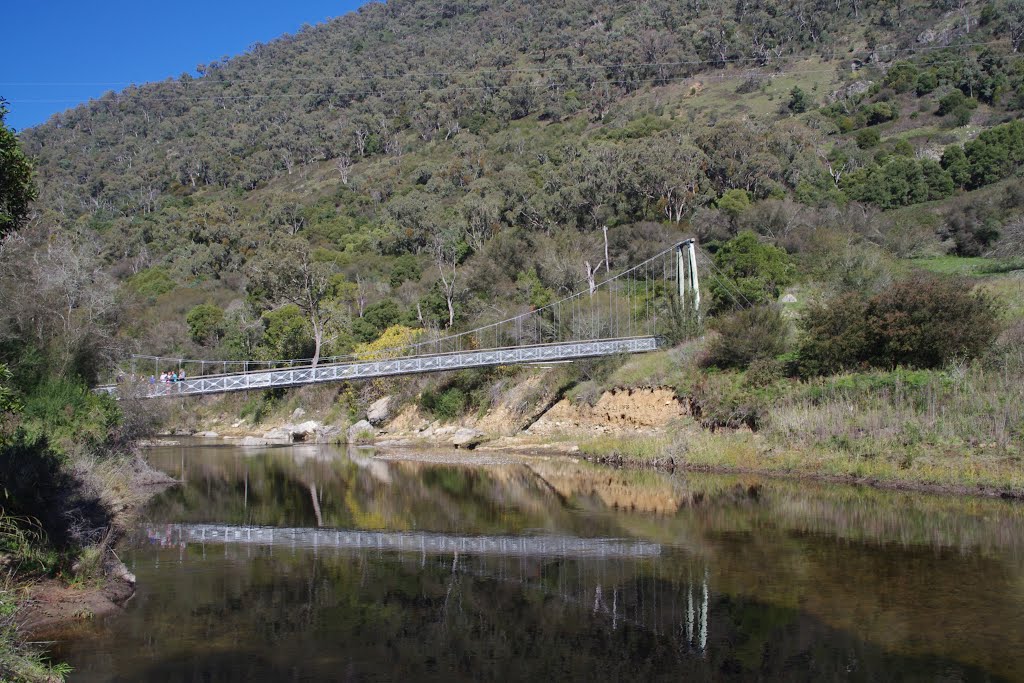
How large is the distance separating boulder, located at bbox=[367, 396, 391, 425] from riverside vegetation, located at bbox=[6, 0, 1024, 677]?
106 centimetres

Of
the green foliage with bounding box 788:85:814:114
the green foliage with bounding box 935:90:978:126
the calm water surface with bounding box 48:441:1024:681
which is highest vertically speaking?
the green foliage with bounding box 788:85:814:114

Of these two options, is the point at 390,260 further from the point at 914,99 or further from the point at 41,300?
the point at 914,99

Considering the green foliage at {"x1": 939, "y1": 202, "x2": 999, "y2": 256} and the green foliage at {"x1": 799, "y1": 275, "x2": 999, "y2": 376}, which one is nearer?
the green foliage at {"x1": 799, "y1": 275, "x2": 999, "y2": 376}

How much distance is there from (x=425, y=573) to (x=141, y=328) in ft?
82.8

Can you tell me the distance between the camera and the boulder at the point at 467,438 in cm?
2547

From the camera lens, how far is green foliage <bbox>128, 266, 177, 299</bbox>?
48000mm

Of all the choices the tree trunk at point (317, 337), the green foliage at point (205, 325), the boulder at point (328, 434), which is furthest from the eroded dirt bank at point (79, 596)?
the green foliage at point (205, 325)

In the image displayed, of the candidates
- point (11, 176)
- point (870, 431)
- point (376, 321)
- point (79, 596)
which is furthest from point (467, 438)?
point (11, 176)

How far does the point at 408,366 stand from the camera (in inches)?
1080

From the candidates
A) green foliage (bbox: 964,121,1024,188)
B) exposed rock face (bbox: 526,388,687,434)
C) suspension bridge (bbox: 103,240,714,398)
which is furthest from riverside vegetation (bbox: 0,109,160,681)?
green foliage (bbox: 964,121,1024,188)

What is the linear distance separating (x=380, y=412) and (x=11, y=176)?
24.7 metres

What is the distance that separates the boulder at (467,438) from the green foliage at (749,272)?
9.22 m

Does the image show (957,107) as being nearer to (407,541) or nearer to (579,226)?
(579,226)

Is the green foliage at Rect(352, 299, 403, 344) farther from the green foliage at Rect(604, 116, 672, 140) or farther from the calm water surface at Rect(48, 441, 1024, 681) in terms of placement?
the green foliage at Rect(604, 116, 672, 140)
